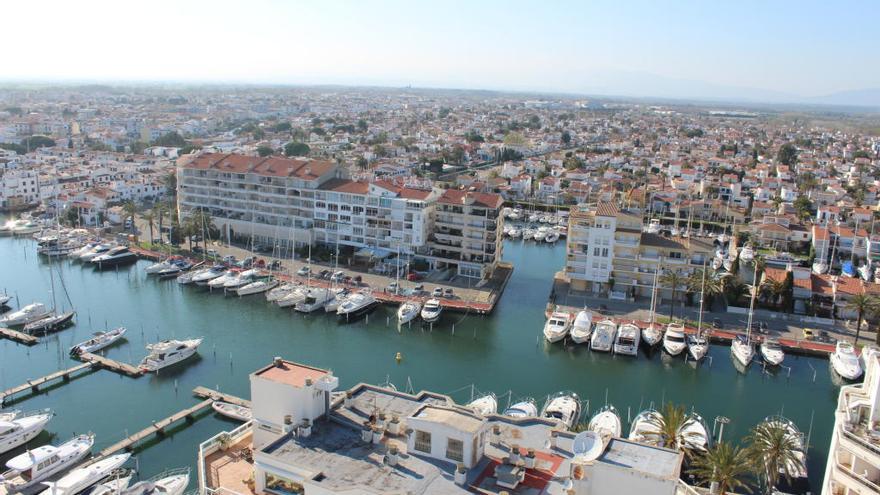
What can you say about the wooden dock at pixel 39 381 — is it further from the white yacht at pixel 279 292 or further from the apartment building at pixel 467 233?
the apartment building at pixel 467 233

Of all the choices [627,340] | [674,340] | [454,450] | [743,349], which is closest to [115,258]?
[627,340]

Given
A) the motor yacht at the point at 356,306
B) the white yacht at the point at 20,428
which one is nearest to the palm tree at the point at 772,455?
the motor yacht at the point at 356,306

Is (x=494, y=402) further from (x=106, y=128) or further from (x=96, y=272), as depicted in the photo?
(x=106, y=128)

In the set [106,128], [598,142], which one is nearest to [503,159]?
[598,142]

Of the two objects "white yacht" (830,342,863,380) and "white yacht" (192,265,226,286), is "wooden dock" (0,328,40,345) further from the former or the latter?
"white yacht" (830,342,863,380)

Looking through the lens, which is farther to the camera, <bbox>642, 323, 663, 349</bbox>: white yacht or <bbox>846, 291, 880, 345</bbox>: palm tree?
<bbox>846, 291, 880, 345</bbox>: palm tree

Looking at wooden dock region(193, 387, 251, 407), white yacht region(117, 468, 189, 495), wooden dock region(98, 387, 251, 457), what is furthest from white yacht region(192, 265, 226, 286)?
white yacht region(117, 468, 189, 495)

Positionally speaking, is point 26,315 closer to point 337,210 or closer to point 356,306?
point 356,306
